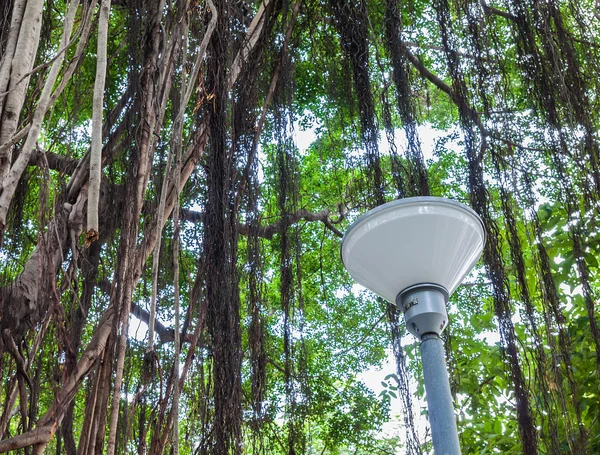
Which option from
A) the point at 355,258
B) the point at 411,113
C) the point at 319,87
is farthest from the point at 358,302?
the point at 355,258

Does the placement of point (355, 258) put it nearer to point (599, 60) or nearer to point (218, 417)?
point (218, 417)

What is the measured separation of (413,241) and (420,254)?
25mm

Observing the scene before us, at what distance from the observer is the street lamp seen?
1.19 m

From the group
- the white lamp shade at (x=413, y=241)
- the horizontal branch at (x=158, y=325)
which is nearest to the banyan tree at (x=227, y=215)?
the horizontal branch at (x=158, y=325)

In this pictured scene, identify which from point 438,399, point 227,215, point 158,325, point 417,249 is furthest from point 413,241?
point 158,325

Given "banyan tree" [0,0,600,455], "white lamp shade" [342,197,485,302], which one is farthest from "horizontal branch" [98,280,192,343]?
"white lamp shade" [342,197,485,302]

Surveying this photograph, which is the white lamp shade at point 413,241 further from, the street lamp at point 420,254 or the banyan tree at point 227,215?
the banyan tree at point 227,215

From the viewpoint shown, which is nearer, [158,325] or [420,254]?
[420,254]

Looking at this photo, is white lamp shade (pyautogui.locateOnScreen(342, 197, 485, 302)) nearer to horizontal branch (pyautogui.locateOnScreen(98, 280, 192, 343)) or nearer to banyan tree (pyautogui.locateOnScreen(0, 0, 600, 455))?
banyan tree (pyautogui.locateOnScreen(0, 0, 600, 455))

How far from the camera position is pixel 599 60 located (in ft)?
9.12

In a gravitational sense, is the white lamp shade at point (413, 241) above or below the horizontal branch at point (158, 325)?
below

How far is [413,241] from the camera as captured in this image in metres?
1.19

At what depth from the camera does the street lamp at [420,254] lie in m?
1.19

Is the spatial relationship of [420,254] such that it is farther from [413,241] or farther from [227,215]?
[227,215]
